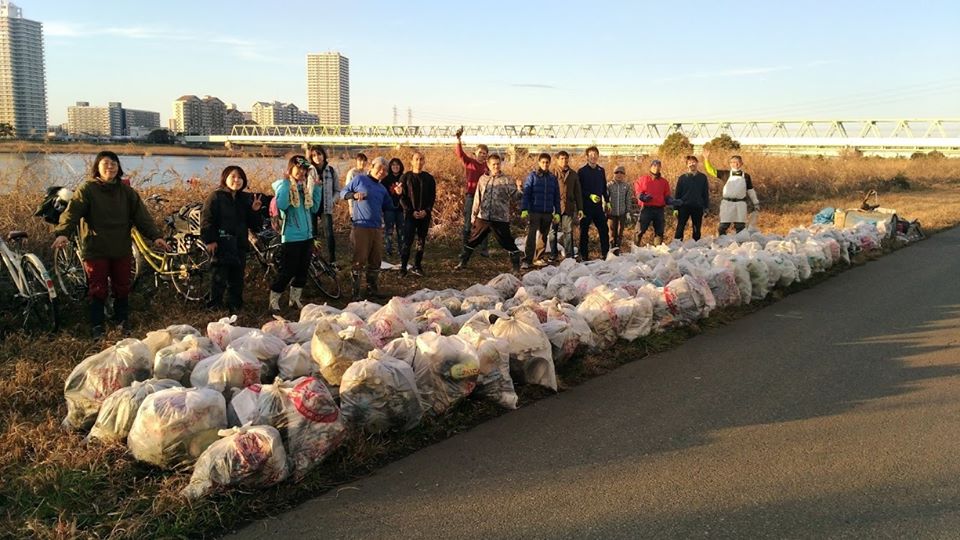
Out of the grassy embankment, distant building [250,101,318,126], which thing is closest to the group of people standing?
the grassy embankment

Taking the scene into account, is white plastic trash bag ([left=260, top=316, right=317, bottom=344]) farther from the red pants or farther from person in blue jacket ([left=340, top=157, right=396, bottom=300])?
person in blue jacket ([left=340, top=157, right=396, bottom=300])

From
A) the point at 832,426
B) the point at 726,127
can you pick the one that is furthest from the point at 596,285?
the point at 726,127

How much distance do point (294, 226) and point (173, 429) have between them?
419cm

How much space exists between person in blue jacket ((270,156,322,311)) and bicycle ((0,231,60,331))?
2175 millimetres

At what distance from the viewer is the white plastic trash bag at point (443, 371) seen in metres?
4.63

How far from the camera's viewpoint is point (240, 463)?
3.50 metres

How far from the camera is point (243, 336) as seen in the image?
4938mm

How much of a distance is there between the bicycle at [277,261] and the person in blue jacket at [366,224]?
42 cm

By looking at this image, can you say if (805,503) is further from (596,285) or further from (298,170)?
(298,170)

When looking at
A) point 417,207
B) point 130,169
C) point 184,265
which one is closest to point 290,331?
point 184,265

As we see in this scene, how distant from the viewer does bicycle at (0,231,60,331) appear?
6492mm

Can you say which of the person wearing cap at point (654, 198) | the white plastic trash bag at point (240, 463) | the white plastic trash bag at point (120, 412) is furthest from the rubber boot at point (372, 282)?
the person wearing cap at point (654, 198)

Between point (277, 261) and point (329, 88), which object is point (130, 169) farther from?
point (329, 88)

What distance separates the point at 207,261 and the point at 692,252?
20.8 feet
